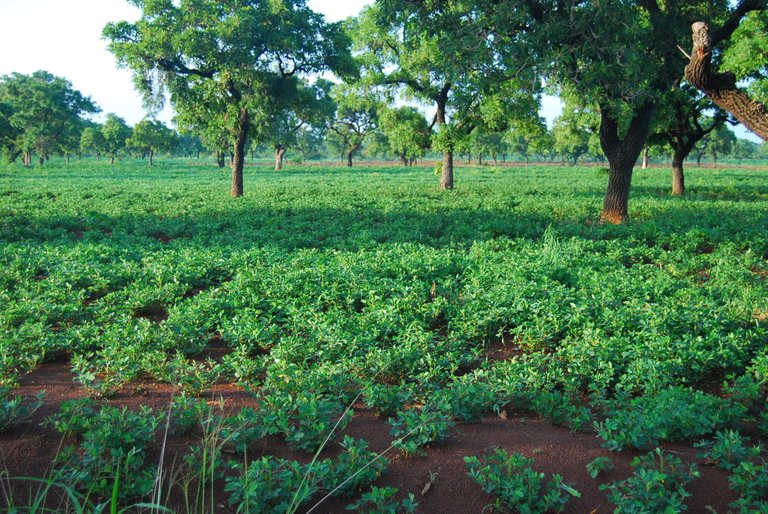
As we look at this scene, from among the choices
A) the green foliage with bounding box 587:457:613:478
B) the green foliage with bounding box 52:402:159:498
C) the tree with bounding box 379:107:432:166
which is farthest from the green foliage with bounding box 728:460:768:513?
the tree with bounding box 379:107:432:166

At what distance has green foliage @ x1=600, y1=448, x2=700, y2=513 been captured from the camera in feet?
10.5

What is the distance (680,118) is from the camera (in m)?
23.7

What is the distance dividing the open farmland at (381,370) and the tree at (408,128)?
15.8 metres

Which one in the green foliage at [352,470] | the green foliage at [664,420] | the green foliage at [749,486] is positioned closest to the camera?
the green foliage at [749,486]

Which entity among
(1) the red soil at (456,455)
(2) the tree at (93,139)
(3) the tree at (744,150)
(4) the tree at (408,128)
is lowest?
(1) the red soil at (456,455)

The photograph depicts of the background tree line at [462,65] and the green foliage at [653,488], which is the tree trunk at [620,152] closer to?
the background tree line at [462,65]

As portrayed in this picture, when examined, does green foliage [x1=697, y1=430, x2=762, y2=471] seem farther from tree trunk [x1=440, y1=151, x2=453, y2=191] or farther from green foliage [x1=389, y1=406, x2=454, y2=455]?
tree trunk [x1=440, y1=151, x2=453, y2=191]

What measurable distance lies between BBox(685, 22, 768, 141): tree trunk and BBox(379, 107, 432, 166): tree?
1829 cm

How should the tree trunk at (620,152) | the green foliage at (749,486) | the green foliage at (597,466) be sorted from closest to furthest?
the green foliage at (749,486)
the green foliage at (597,466)
the tree trunk at (620,152)

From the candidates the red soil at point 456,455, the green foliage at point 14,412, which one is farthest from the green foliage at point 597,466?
the green foliage at point 14,412

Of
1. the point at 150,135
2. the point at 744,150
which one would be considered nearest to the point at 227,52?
the point at 150,135

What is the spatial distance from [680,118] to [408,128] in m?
12.3

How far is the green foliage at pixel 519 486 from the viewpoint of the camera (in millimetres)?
3295

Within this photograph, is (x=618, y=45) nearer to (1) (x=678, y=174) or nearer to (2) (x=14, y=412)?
(2) (x=14, y=412)
